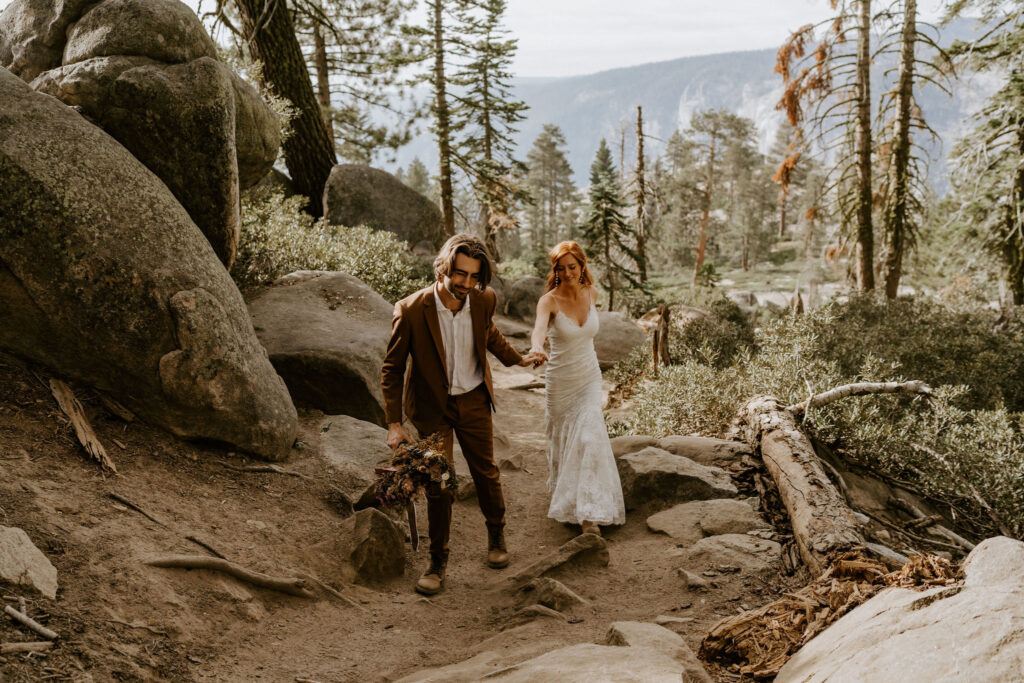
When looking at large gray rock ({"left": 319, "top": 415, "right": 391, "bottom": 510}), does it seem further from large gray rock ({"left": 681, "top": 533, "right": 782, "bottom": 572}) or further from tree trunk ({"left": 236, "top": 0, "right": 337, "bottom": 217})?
tree trunk ({"left": 236, "top": 0, "right": 337, "bottom": 217})

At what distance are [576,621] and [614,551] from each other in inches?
45.1

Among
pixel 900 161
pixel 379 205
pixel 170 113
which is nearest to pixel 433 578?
pixel 170 113

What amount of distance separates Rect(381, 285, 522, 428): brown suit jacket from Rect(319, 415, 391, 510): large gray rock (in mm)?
1081

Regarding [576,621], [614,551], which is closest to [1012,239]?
[614,551]

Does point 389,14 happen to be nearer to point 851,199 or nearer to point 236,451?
point 851,199

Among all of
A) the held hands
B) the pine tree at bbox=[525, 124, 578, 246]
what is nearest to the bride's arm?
the held hands

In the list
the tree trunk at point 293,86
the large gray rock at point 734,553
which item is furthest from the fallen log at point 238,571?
the tree trunk at point 293,86

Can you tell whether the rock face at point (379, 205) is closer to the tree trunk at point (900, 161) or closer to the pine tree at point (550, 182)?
the tree trunk at point (900, 161)

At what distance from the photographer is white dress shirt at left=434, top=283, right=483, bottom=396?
4.55 meters

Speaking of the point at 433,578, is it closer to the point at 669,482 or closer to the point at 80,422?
the point at 669,482

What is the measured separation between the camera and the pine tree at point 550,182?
61.1 metres

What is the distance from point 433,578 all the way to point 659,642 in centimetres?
197

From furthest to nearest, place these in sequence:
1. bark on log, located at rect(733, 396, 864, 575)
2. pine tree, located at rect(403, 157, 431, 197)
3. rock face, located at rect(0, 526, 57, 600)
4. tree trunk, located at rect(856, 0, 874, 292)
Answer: pine tree, located at rect(403, 157, 431, 197) → tree trunk, located at rect(856, 0, 874, 292) → bark on log, located at rect(733, 396, 864, 575) → rock face, located at rect(0, 526, 57, 600)

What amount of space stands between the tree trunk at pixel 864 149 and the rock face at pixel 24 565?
14.2 meters
